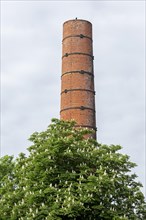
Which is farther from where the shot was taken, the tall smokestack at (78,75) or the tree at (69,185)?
the tall smokestack at (78,75)

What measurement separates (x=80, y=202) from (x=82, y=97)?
13027 mm

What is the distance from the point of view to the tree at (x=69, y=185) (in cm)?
1846

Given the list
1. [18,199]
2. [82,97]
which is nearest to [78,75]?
[82,97]

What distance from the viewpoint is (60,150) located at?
1977cm

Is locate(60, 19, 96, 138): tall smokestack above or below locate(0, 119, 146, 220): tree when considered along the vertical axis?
above

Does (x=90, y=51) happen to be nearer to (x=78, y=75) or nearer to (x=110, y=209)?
(x=78, y=75)

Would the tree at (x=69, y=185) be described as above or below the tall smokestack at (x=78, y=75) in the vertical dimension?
below

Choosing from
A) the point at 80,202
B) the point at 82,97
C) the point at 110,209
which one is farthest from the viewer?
the point at 82,97

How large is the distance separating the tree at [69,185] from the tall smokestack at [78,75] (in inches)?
311

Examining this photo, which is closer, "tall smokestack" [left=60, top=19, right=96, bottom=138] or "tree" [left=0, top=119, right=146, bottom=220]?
"tree" [left=0, top=119, right=146, bottom=220]

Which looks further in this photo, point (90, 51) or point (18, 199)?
point (90, 51)

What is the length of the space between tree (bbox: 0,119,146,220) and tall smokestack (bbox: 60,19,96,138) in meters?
7.89

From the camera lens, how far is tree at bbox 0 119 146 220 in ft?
60.6

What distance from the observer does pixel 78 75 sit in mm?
30703
